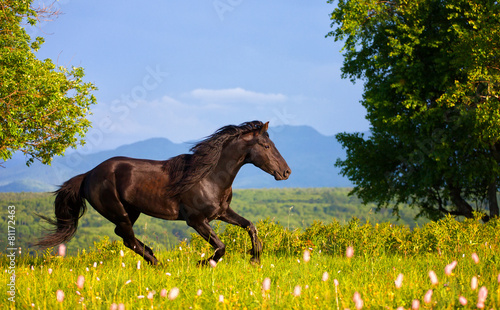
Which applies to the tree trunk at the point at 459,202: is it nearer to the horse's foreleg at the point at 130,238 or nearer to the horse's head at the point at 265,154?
the horse's head at the point at 265,154

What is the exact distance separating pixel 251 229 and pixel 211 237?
779mm

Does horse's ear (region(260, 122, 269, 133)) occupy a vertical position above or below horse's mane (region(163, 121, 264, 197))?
above

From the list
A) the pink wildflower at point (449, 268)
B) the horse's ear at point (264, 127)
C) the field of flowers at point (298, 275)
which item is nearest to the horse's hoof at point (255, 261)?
the field of flowers at point (298, 275)

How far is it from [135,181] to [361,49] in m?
17.9

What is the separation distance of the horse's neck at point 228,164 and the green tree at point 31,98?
9.96 m

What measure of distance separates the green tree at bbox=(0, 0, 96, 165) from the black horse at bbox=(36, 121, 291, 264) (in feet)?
27.5

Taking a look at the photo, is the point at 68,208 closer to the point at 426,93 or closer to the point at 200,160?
the point at 200,160

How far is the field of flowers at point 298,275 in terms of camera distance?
15.2 ft

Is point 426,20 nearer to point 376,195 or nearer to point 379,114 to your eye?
point 379,114

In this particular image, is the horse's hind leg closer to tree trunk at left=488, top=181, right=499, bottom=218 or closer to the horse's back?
the horse's back

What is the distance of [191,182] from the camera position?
7.88 metres

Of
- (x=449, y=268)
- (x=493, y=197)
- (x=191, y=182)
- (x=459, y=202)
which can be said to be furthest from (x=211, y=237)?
(x=459, y=202)

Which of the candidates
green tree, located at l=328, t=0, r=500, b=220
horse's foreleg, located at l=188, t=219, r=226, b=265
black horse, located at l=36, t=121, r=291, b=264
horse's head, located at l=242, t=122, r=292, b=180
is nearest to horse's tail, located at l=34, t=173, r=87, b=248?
black horse, located at l=36, t=121, r=291, b=264

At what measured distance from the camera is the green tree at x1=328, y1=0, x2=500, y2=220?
17.8 metres
